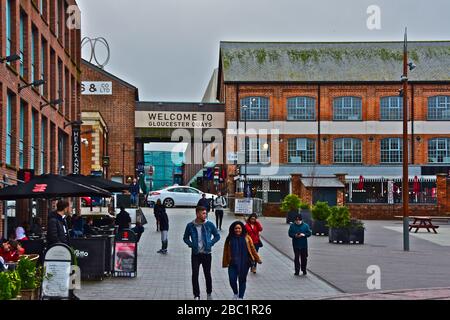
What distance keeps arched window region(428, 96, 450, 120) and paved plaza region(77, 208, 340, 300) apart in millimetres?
47865

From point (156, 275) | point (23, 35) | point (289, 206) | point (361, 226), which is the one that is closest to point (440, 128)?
point (289, 206)

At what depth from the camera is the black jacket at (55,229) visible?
14.6m

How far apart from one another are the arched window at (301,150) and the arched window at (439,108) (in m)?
10.3

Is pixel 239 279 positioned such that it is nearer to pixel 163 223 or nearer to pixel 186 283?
pixel 186 283

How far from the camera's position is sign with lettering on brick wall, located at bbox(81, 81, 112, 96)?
68.4m

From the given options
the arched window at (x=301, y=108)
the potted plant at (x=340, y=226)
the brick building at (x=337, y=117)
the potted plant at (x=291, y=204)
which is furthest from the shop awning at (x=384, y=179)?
the potted plant at (x=340, y=226)

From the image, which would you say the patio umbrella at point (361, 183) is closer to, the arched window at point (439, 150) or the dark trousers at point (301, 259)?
the arched window at point (439, 150)

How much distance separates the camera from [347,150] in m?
68.4

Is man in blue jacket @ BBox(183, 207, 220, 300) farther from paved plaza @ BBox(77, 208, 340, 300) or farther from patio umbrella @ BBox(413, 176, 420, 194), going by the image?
patio umbrella @ BBox(413, 176, 420, 194)

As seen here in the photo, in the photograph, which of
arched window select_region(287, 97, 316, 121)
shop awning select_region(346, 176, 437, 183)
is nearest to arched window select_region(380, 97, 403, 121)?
shop awning select_region(346, 176, 437, 183)

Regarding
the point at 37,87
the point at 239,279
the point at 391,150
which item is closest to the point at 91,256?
the point at 239,279

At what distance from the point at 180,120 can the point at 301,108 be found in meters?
10.5

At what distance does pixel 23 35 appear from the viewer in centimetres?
2888

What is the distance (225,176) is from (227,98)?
7.84 metres
